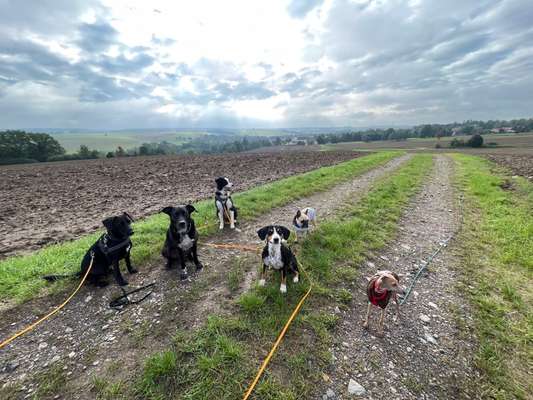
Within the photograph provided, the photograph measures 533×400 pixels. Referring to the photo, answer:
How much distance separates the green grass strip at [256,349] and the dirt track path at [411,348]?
0.28 m

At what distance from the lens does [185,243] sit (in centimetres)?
506

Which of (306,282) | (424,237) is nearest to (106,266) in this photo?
(306,282)

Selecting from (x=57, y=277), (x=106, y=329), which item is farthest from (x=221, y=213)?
(x=106, y=329)

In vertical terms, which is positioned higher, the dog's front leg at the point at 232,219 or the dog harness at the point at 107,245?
the dog harness at the point at 107,245

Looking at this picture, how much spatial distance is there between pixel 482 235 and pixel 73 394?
10.1 m

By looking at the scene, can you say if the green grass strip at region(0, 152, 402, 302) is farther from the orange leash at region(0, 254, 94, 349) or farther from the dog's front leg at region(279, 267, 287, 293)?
the dog's front leg at region(279, 267, 287, 293)

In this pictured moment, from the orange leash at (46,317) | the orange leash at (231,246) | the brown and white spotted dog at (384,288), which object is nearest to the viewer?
the brown and white spotted dog at (384,288)

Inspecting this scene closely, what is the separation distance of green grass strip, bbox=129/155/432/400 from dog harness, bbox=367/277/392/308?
81 cm

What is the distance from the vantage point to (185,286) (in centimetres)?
477

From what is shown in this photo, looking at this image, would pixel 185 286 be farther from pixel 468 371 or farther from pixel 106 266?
pixel 468 371

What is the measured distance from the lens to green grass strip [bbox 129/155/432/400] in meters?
2.90

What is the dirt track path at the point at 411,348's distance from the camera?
2.97m

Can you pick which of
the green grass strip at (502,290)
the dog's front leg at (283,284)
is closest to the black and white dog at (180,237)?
the dog's front leg at (283,284)

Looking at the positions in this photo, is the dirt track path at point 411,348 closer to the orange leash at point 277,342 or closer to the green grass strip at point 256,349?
the green grass strip at point 256,349
